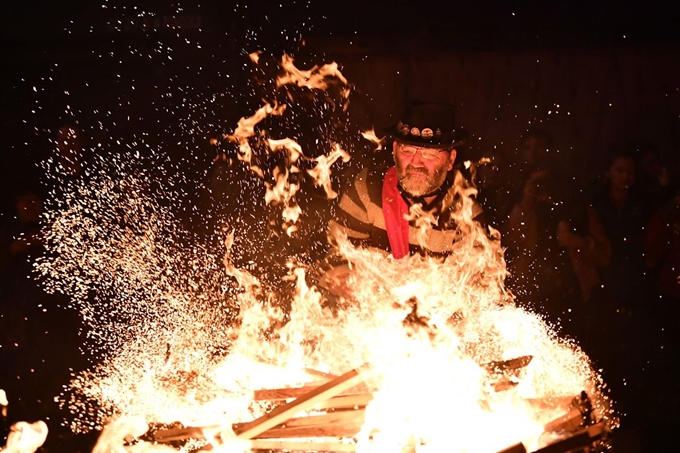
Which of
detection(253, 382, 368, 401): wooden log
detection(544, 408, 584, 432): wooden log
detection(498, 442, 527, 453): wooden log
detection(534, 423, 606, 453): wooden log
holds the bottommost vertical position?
detection(534, 423, 606, 453): wooden log

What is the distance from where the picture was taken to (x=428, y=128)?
17.3 ft

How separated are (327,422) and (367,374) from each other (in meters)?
0.34

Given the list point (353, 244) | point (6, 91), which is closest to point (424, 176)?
point (353, 244)

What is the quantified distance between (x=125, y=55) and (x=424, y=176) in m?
4.87

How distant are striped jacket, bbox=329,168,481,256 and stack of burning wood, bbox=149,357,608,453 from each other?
5.19ft

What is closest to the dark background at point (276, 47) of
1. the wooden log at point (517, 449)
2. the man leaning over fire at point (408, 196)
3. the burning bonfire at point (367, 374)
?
the burning bonfire at point (367, 374)

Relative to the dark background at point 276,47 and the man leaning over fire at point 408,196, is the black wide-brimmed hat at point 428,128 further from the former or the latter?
the dark background at point 276,47

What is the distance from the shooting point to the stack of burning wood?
3.69 meters

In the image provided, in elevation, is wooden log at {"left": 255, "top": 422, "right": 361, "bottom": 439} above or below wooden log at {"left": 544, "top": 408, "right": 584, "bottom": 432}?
above

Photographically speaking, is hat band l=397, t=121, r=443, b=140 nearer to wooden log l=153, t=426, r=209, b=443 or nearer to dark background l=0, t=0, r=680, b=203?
wooden log l=153, t=426, r=209, b=443

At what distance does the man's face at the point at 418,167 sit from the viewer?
5.36 m

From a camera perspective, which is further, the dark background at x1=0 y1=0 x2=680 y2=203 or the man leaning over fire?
the dark background at x1=0 y1=0 x2=680 y2=203

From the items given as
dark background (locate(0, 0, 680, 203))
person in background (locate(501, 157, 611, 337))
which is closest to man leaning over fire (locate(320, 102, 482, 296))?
person in background (locate(501, 157, 611, 337))

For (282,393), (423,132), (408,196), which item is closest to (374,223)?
(408,196)
